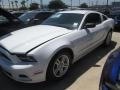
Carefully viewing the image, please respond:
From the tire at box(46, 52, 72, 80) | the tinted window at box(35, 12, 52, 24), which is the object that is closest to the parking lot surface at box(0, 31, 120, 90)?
the tire at box(46, 52, 72, 80)

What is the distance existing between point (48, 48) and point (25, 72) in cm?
61

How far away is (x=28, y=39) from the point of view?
426 cm

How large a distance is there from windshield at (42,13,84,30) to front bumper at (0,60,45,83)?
5.30ft

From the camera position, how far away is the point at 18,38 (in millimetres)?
4418

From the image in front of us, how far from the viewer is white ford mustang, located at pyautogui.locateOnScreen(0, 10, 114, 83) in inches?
148

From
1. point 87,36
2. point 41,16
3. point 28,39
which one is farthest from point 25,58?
point 41,16

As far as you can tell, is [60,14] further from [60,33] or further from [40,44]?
[40,44]

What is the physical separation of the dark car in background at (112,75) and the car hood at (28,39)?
1.58 m

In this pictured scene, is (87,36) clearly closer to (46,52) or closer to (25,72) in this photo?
(46,52)

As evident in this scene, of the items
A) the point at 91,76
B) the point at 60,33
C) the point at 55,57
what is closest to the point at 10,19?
the point at 60,33

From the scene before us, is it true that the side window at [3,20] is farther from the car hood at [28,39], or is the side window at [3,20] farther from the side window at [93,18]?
the side window at [93,18]

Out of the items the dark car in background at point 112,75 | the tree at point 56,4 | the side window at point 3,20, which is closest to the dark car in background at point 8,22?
the side window at point 3,20

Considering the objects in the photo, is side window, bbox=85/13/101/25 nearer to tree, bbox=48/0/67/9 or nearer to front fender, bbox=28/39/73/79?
front fender, bbox=28/39/73/79

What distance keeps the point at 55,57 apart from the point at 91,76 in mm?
1063
